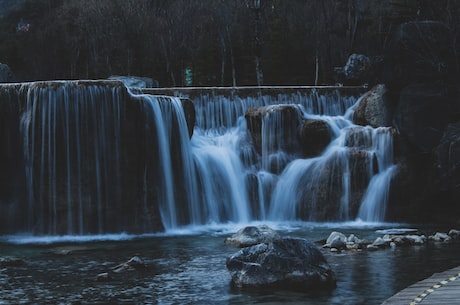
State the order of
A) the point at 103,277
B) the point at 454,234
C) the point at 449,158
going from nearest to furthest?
the point at 103,277 → the point at 454,234 → the point at 449,158

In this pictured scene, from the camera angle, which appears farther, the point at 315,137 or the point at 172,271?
the point at 315,137

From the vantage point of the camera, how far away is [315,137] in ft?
112

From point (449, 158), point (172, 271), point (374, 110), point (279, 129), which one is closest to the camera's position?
point (172, 271)

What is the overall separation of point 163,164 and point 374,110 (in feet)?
33.4

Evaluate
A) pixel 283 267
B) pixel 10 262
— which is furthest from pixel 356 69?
pixel 283 267

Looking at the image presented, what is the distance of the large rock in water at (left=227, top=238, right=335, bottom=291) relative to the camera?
17922mm

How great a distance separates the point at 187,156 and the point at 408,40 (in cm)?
1091

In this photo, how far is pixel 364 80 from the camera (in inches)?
1726

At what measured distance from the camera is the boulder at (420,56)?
33.7 metres

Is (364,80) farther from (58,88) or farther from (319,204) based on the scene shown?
(58,88)

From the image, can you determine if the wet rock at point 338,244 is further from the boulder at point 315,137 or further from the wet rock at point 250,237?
the boulder at point 315,137

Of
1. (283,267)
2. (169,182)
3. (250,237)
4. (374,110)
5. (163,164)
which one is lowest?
(283,267)

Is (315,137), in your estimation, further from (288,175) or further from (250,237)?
(250,237)

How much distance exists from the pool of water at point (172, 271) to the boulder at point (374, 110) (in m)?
8.06
